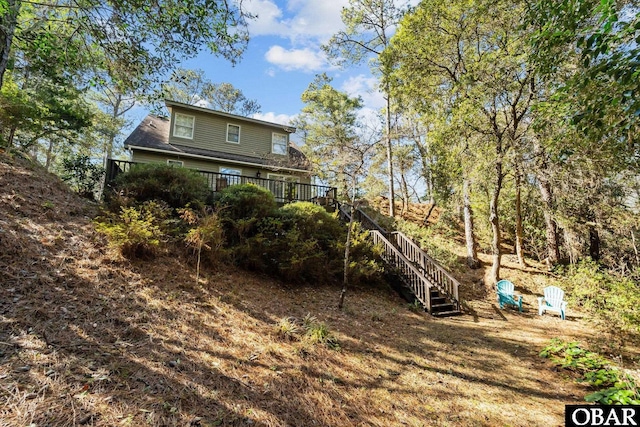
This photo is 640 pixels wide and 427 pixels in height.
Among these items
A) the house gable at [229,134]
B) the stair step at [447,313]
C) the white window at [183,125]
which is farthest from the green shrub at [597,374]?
the white window at [183,125]

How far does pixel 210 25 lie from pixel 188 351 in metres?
6.09

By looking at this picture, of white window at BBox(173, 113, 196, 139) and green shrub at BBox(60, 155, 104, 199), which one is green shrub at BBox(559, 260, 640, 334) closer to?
green shrub at BBox(60, 155, 104, 199)

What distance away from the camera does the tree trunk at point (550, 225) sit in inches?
413

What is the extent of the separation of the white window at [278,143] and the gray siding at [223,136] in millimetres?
181

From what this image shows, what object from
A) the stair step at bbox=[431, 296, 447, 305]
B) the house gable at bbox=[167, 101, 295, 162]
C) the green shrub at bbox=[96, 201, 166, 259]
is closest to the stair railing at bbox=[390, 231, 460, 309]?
the stair step at bbox=[431, 296, 447, 305]

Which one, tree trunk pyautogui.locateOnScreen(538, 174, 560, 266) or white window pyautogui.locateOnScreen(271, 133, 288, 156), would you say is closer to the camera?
tree trunk pyautogui.locateOnScreen(538, 174, 560, 266)

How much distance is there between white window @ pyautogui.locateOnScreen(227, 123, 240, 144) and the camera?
47.5ft

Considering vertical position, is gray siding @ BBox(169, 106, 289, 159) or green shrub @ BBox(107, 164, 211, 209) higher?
gray siding @ BBox(169, 106, 289, 159)

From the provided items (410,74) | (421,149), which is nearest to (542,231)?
(421,149)

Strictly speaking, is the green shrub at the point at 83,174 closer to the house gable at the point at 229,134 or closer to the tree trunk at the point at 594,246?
the house gable at the point at 229,134

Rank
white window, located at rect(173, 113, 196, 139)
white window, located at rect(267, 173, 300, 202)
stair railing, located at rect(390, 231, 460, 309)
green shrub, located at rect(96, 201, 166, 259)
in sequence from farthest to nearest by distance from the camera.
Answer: white window, located at rect(173, 113, 196, 139), white window, located at rect(267, 173, 300, 202), stair railing, located at rect(390, 231, 460, 309), green shrub, located at rect(96, 201, 166, 259)

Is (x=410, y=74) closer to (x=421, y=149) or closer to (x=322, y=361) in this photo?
(x=421, y=149)

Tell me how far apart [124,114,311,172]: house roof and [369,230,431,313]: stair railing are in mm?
5224

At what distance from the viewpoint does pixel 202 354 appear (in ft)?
10.6
